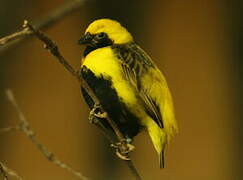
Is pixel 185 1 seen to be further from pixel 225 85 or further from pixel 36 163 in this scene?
pixel 36 163

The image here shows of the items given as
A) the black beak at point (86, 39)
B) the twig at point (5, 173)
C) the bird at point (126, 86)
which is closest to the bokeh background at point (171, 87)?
the bird at point (126, 86)

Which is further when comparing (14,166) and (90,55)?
(14,166)

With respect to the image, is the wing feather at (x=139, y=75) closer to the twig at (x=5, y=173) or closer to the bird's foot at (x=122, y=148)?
the bird's foot at (x=122, y=148)

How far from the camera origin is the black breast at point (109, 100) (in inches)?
105

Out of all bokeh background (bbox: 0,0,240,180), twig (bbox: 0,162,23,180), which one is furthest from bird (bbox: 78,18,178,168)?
bokeh background (bbox: 0,0,240,180)

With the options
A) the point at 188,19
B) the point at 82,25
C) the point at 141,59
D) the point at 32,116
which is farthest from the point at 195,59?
the point at 141,59

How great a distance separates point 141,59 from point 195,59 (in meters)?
2.58

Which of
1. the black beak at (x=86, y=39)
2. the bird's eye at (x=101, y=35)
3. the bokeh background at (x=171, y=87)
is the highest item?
the black beak at (x=86, y=39)

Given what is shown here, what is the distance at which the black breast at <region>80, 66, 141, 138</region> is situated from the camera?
8.76 feet

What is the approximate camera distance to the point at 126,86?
2662mm

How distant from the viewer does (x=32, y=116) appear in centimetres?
535

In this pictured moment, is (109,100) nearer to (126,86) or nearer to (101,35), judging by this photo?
(126,86)

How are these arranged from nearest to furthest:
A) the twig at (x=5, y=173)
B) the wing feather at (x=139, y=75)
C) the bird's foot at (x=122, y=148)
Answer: the twig at (x=5, y=173)
the bird's foot at (x=122, y=148)
the wing feather at (x=139, y=75)

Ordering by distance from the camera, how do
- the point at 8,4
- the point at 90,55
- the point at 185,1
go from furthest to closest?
the point at 185,1
the point at 8,4
the point at 90,55
